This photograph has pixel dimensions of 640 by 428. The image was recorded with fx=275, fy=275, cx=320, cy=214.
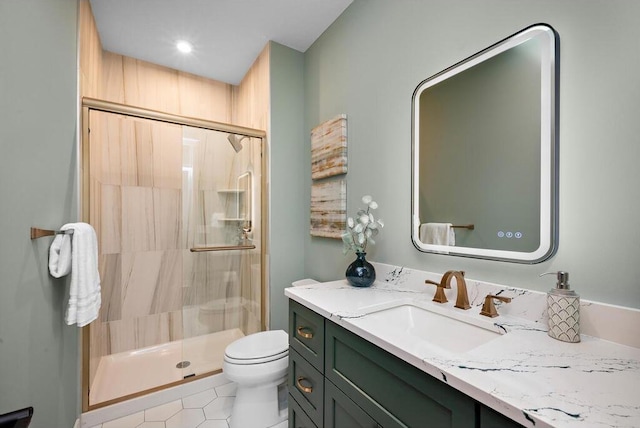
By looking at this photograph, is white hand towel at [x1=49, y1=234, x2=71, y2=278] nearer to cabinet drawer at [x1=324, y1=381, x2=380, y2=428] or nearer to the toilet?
the toilet

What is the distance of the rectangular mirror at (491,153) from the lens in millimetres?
905

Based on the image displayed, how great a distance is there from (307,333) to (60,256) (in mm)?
1090

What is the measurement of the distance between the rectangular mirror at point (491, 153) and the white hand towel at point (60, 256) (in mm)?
1532

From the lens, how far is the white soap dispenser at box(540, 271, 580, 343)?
761 millimetres

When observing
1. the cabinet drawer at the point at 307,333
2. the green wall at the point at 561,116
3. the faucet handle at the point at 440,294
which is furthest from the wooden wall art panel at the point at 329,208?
the faucet handle at the point at 440,294

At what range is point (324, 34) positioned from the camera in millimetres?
2072

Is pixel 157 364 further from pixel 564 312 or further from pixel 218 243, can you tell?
pixel 564 312

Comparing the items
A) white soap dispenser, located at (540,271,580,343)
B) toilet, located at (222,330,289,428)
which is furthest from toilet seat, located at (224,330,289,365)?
white soap dispenser, located at (540,271,580,343)

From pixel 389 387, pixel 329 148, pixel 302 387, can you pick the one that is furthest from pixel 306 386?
pixel 329 148

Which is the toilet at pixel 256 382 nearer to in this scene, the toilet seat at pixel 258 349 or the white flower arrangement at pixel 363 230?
the toilet seat at pixel 258 349

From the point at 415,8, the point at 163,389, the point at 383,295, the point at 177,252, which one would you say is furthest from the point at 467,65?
the point at 163,389

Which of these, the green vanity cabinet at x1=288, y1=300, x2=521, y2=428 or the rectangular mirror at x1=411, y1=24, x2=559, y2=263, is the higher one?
the rectangular mirror at x1=411, y1=24, x2=559, y2=263

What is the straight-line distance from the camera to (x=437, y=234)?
1.25 meters

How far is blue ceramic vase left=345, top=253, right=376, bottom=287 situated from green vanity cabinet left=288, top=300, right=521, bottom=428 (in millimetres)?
324
